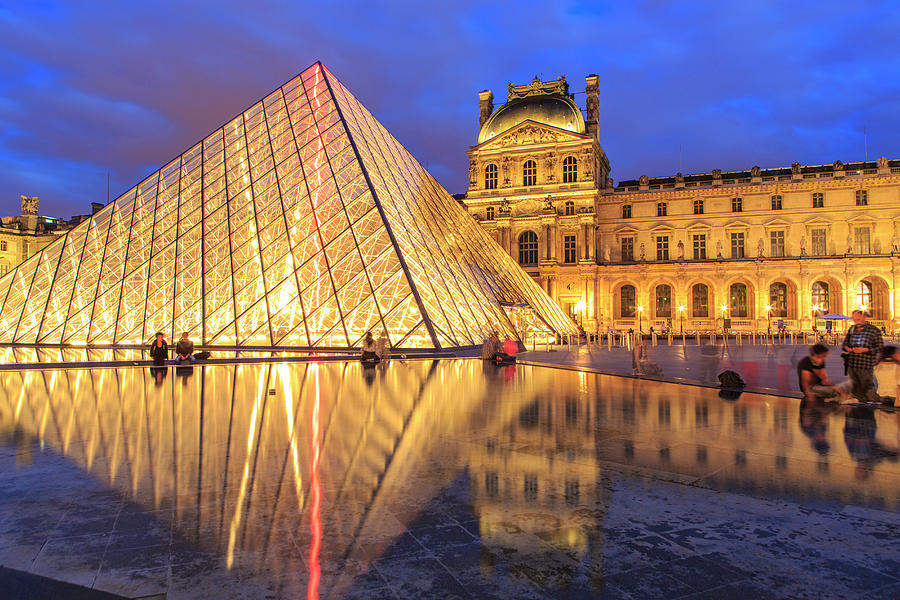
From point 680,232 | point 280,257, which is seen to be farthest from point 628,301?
point 280,257

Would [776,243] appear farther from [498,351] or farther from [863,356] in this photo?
[863,356]

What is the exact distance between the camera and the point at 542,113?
50094 mm

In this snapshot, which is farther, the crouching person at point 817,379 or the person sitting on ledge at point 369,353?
the person sitting on ledge at point 369,353

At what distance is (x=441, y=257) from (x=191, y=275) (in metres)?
9.80

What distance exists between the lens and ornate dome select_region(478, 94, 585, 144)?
49969 mm

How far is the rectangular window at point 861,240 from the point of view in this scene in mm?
45312

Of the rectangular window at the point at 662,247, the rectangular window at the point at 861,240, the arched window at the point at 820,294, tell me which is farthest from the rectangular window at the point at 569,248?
the rectangular window at the point at 861,240

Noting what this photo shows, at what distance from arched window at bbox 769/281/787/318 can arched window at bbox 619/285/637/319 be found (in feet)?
34.7

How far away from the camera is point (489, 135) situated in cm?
5294

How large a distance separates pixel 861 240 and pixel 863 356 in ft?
150

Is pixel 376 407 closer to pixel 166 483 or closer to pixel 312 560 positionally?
pixel 166 483

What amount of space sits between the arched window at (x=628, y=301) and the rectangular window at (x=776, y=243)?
11217 millimetres

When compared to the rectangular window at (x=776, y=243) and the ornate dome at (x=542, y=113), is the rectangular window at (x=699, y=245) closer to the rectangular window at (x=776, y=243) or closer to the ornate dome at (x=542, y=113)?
the rectangular window at (x=776, y=243)

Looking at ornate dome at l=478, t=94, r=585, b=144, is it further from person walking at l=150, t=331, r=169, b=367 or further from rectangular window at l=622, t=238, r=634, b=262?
person walking at l=150, t=331, r=169, b=367
